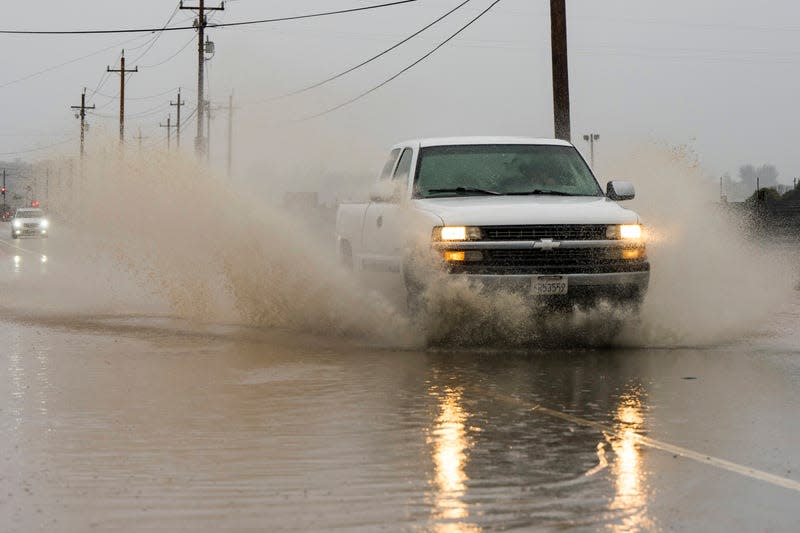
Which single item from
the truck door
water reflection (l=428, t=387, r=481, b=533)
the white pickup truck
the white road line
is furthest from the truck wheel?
the white road line

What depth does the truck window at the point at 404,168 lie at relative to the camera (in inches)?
517

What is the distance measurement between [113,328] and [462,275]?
192 inches

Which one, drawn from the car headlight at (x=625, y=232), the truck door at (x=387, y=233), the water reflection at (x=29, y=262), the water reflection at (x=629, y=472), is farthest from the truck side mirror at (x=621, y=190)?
the water reflection at (x=29, y=262)

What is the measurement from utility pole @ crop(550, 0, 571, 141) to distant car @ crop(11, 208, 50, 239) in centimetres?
4721

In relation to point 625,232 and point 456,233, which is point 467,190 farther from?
point 625,232

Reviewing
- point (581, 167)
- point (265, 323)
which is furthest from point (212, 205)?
point (581, 167)

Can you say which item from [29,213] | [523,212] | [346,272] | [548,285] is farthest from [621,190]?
[29,213]

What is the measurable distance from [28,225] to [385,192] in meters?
55.3

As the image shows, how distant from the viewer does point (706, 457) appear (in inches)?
263

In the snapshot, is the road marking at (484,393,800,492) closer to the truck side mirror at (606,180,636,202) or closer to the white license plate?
the white license plate

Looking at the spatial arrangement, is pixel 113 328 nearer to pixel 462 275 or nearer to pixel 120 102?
pixel 462 275

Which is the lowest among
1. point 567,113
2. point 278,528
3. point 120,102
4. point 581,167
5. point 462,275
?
point 278,528

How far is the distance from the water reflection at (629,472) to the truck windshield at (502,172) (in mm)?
4410

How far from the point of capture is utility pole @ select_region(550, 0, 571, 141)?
860 inches
